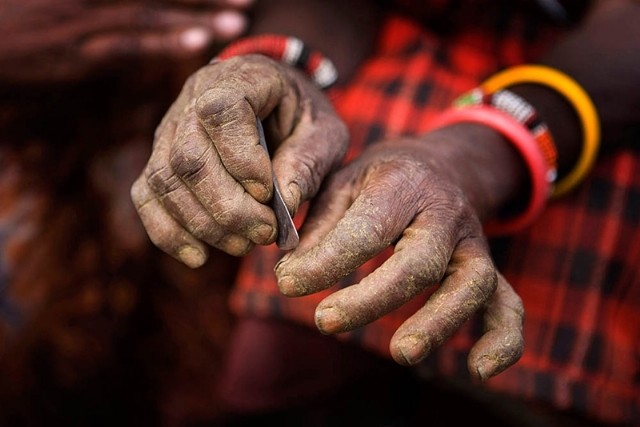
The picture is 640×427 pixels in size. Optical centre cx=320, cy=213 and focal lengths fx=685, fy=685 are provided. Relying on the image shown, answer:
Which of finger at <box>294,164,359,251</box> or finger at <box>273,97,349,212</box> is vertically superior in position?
finger at <box>273,97,349,212</box>

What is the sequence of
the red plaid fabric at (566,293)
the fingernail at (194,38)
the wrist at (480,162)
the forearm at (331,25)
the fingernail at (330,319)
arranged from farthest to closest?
the fingernail at (194,38) → the forearm at (331,25) → the red plaid fabric at (566,293) → the wrist at (480,162) → the fingernail at (330,319)

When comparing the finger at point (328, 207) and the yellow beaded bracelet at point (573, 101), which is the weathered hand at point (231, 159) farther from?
the yellow beaded bracelet at point (573, 101)

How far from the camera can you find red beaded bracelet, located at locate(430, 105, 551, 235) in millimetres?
708

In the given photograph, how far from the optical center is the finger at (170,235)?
0.59 m

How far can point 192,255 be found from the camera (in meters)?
0.59

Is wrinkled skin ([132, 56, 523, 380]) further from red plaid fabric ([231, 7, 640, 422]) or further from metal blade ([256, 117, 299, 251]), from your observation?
red plaid fabric ([231, 7, 640, 422])

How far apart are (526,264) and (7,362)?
0.82 metres

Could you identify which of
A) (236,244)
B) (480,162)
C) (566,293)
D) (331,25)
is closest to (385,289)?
(236,244)

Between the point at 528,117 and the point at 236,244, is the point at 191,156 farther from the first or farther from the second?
the point at 528,117

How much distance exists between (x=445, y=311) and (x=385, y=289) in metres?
0.05

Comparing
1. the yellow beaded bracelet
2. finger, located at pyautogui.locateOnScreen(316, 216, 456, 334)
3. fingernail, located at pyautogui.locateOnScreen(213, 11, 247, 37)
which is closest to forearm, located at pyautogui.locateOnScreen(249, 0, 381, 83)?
fingernail, located at pyautogui.locateOnScreen(213, 11, 247, 37)

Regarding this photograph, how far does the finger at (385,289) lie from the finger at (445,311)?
1cm

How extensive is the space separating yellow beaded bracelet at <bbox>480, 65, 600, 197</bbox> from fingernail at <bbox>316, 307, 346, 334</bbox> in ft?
1.29

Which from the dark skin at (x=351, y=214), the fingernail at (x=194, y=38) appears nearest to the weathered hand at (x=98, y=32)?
the fingernail at (x=194, y=38)
